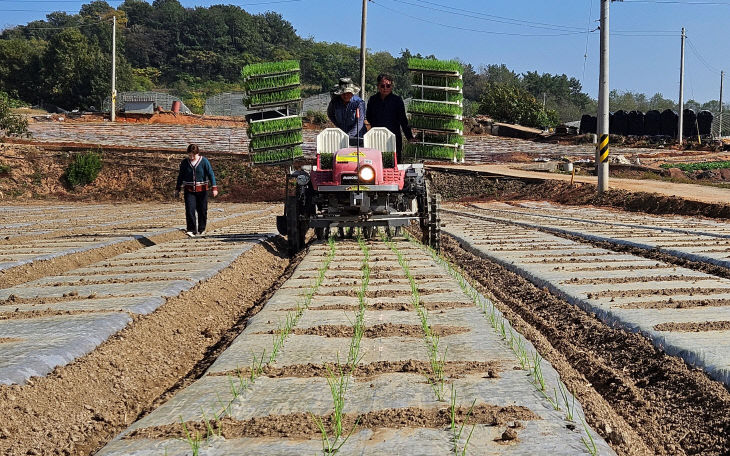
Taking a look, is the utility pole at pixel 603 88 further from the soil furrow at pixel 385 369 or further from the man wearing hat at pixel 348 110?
the soil furrow at pixel 385 369

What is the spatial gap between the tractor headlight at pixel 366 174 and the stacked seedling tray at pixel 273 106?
10.3ft

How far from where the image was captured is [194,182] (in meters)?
12.9

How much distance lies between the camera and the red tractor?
10.8 meters

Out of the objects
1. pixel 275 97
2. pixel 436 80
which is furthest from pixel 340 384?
pixel 436 80

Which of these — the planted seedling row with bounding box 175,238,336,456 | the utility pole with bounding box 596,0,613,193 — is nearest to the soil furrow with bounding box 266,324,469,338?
the planted seedling row with bounding box 175,238,336,456

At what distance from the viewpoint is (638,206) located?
20953 mm

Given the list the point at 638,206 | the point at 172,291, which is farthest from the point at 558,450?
the point at 638,206

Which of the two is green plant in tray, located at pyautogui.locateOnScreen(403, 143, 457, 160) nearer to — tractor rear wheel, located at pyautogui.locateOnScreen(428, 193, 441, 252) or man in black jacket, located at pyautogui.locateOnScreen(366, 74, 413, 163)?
man in black jacket, located at pyautogui.locateOnScreen(366, 74, 413, 163)

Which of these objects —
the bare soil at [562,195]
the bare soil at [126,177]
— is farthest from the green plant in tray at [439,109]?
the bare soil at [126,177]

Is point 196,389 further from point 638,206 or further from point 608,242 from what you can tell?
point 638,206

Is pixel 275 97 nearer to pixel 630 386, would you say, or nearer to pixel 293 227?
pixel 293 227

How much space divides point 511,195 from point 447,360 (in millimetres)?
23516

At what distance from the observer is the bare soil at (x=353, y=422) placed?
11.5 feet

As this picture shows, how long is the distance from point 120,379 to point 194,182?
26.8 feet
